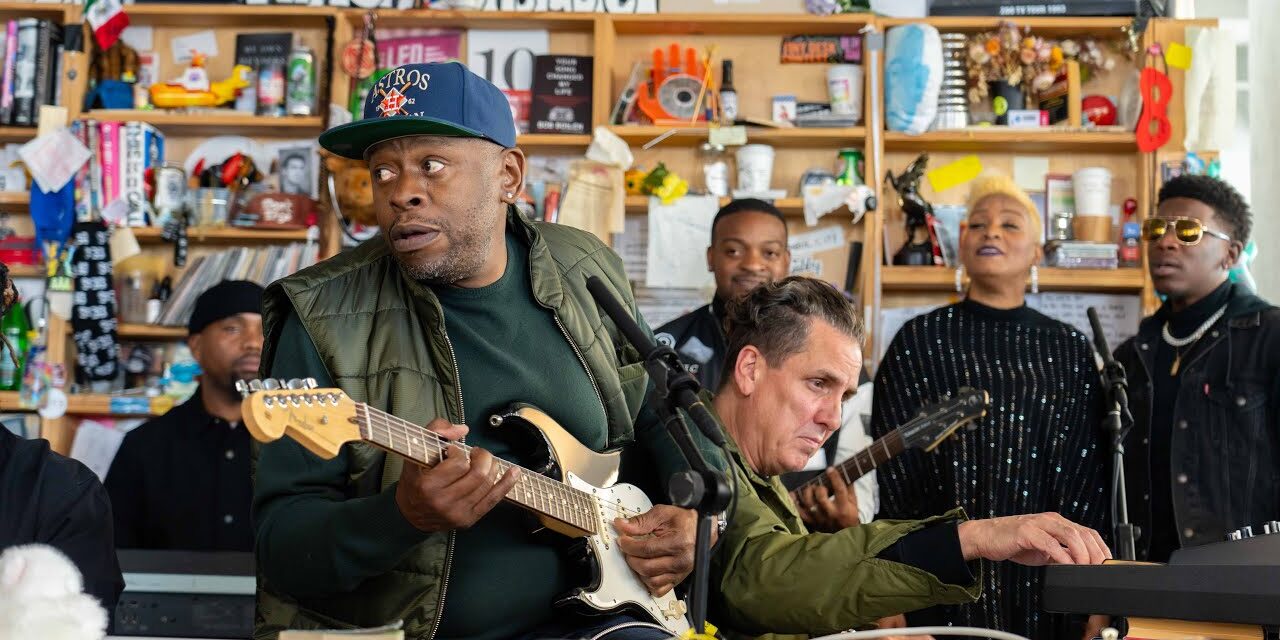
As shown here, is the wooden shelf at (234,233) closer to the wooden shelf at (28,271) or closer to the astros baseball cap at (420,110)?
the wooden shelf at (28,271)

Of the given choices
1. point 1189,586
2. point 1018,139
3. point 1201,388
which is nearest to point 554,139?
point 1018,139

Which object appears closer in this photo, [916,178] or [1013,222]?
[1013,222]

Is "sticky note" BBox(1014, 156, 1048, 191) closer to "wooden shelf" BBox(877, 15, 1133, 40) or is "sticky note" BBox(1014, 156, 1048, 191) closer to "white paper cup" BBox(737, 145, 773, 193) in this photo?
"wooden shelf" BBox(877, 15, 1133, 40)

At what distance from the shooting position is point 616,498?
205 centimetres

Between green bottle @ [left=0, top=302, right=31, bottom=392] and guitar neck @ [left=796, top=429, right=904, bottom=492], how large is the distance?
3294 millimetres

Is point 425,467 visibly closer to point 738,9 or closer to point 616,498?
point 616,498

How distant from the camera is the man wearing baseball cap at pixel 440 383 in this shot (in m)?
1.71

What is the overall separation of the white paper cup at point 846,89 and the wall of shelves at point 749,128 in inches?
2.0

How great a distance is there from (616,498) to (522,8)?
338 centimetres

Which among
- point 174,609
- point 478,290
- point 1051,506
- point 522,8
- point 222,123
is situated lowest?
point 174,609

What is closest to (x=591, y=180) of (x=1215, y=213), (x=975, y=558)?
(x=1215, y=213)

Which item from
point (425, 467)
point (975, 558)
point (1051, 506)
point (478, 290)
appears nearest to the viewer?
point (425, 467)

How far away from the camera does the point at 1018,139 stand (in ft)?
16.0

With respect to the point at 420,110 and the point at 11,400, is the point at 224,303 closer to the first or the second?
the point at 11,400
